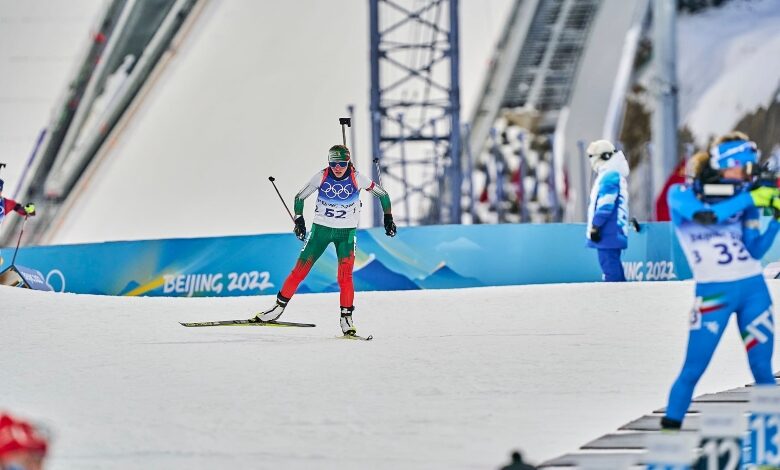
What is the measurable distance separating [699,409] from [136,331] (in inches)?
200

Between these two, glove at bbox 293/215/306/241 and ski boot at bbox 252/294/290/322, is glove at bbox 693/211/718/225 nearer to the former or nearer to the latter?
glove at bbox 293/215/306/241

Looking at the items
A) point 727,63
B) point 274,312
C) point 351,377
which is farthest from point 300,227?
point 727,63

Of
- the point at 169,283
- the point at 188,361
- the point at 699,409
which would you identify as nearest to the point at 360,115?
the point at 169,283

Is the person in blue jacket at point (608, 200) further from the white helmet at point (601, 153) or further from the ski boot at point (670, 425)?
the ski boot at point (670, 425)

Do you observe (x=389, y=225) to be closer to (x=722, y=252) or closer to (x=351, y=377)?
(x=351, y=377)

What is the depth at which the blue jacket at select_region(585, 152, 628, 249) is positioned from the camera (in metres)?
12.0

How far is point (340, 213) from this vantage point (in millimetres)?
10203

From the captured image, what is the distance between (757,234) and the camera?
5.77 metres

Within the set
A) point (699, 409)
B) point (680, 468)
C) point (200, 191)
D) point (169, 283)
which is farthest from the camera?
point (200, 191)

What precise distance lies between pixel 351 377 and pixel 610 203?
4.65 meters

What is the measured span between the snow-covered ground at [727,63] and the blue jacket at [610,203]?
55.9ft

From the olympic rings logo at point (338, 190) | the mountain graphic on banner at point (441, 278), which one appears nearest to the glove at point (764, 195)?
the olympic rings logo at point (338, 190)

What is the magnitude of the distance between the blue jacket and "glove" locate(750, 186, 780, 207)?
20.8 feet

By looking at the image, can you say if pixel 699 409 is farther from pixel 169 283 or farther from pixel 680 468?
pixel 169 283
